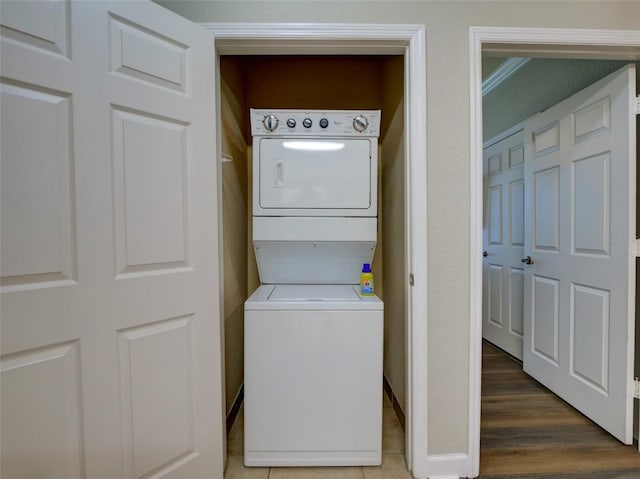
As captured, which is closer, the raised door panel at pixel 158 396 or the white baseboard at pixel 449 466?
the raised door panel at pixel 158 396

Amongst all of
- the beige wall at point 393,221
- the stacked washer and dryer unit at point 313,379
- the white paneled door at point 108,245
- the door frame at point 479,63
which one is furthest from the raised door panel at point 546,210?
the white paneled door at point 108,245

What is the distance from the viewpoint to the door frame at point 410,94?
4.42ft

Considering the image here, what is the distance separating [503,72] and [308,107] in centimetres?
198

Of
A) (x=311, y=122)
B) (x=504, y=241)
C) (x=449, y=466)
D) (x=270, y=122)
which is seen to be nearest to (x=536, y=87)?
(x=504, y=241)

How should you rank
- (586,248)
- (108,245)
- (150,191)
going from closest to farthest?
1. (108,245)
2. (150,191)
3. (586,248)

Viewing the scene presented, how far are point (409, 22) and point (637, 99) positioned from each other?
1311 mm

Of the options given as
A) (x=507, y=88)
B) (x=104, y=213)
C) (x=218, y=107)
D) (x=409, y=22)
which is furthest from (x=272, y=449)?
(x=507, y=88)

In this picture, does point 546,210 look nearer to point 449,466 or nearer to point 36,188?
point 449,466

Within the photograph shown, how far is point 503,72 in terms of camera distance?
282cm

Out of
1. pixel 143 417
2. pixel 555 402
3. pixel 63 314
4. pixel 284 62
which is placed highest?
pixel 284 62

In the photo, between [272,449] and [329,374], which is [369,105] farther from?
[272,449]

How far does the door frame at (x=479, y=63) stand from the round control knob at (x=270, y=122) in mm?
964

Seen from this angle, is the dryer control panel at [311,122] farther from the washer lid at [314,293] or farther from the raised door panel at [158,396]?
the raised door panel at [158,396]

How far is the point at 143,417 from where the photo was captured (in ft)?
3.81
